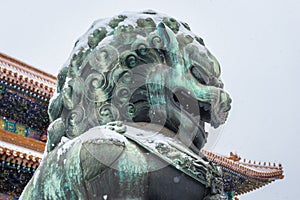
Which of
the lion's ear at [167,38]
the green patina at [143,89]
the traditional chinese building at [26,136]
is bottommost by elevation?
the traditional chinese building at [26,136]

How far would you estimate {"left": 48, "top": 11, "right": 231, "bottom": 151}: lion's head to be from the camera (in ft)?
6.09

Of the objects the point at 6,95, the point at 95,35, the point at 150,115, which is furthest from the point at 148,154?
the point at 6,95

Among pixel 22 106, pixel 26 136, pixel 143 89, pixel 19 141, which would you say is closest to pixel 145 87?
pixel 143 89

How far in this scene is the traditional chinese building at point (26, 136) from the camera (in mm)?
9117

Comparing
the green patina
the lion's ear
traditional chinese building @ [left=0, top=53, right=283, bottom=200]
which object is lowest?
traditional chinese building @ [left=0, top=53, right=283, bottom=200]

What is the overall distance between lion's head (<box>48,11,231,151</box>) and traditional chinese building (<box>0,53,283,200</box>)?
727 centimetres

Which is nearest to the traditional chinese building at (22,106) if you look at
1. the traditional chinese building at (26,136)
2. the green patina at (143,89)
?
the traditional chinese building at (26,136)

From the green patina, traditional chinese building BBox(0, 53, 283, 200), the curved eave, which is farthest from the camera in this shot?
the curved eave

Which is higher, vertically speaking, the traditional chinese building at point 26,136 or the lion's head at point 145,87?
the lion's head at point 145,87

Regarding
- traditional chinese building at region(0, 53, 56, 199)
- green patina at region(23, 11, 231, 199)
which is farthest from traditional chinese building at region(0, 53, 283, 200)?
green patina at region(23, 11, 231, 199)

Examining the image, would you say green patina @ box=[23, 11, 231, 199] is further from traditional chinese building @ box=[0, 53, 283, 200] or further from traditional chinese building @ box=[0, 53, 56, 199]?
traditional chinese building @ box=[0, 53, 56, 199]

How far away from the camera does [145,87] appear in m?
1.86

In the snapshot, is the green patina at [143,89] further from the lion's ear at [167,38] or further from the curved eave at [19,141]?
the curved eave at [19,141]

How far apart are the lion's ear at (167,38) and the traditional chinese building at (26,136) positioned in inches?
291
